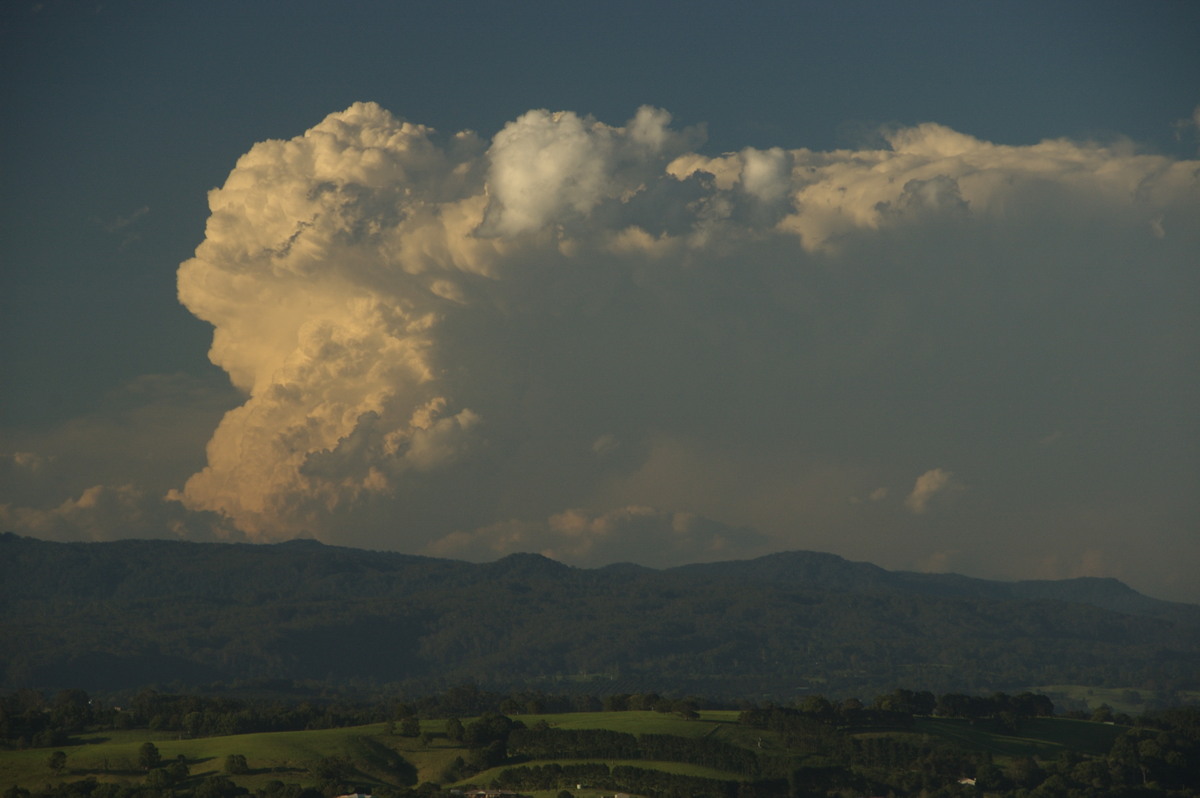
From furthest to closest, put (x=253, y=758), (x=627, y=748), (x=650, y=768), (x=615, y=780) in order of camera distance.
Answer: (x=627, y=748)
(x=253, y=758)
(x=650, y=768)
(x=615, y=780)

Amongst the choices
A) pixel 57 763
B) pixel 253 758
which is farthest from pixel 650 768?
pixel 57 763

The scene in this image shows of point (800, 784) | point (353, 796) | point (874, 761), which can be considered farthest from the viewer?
point (874, 761)

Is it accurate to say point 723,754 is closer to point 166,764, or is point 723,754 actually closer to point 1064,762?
point 1064,762

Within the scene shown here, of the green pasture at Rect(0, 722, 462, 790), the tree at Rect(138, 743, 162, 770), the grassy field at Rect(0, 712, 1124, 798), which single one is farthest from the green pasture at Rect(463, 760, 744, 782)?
the tree at Rect(138, 743, 162, 770)

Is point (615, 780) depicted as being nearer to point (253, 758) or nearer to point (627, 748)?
point (627, 748)

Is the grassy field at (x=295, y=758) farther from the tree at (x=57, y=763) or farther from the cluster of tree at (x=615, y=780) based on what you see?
the cluster of tree at (x=615, y=780)

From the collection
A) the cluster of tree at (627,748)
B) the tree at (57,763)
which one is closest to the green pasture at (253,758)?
the tree at (57,763)

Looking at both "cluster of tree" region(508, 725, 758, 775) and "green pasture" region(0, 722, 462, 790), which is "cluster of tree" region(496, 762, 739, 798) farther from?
"green pasture" region(0, 722, 462, 790)

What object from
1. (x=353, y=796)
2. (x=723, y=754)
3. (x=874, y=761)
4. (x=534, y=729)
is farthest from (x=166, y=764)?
(x=874, y=761)
